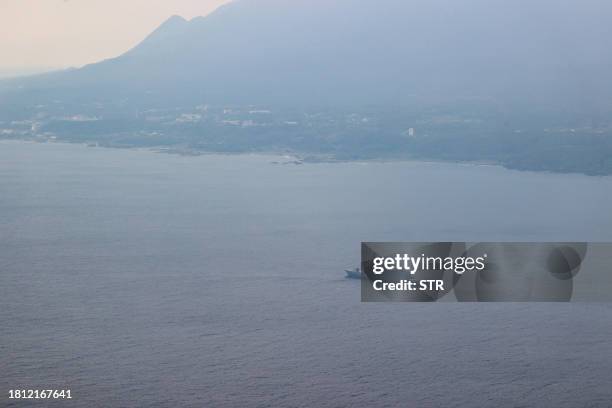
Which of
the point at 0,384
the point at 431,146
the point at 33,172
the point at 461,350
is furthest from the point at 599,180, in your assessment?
the point at 0,384

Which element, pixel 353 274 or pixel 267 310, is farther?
pixel 353 274

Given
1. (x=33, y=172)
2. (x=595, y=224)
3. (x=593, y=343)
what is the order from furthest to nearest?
(x=33, y=172)
(x=595, y=224)
(x=593, y=343)

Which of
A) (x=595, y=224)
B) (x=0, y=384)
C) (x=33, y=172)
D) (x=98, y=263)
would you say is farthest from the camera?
(x=33, y=172)

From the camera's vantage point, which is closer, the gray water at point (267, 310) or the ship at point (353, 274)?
the gray water at point (267, 310)

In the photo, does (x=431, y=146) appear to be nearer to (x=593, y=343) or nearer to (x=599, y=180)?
(x=599, y=180)

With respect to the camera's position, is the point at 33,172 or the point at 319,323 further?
the point at 33,172

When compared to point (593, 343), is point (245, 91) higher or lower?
higher

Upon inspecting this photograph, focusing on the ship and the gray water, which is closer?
the gray water
